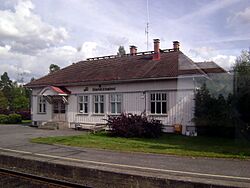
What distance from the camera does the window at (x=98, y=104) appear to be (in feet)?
86.6

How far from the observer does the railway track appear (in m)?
9.04

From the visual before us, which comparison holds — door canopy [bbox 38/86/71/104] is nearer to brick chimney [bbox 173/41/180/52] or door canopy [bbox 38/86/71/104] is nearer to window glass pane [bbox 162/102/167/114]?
window glass pane [bbox 162/102/167/114]

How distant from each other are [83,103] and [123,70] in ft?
14.6

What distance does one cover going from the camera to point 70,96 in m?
28.4

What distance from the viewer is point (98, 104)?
26625 mm

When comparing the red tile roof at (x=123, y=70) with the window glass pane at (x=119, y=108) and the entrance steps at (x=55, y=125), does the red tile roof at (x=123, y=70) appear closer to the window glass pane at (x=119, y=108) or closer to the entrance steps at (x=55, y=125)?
the window glass pane at (x=119, y=108)

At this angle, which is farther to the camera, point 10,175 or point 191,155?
point 191,155

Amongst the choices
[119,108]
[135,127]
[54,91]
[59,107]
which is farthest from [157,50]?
[59,107]

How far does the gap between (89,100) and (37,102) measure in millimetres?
6799

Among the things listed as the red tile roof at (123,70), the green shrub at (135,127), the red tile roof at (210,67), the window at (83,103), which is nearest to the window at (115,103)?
the red tile roof at (123,70)

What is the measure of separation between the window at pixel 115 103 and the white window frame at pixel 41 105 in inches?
310

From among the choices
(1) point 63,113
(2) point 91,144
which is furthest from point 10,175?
(1) point 63,113

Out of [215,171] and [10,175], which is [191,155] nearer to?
[215,171]

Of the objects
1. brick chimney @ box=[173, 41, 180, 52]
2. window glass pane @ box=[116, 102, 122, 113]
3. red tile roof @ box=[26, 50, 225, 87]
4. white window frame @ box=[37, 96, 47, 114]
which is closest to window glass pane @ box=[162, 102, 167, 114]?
red tile roof @ box=[26, 50, 225, 87]
